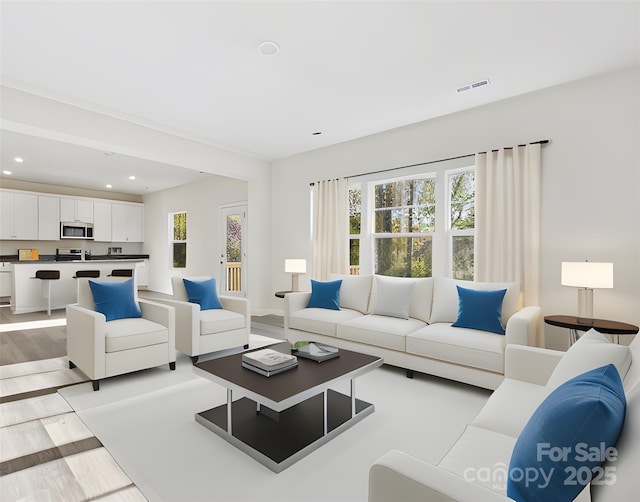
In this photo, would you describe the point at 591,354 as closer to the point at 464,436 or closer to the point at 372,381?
the point at 464,436

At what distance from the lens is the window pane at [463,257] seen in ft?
14.1

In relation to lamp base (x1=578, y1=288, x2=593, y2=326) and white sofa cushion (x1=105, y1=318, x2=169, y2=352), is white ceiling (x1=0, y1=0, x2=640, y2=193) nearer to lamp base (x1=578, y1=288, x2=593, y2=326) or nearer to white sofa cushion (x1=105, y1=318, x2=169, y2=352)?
lamp base (x1=578, y1=288, x2=593, y2=326)

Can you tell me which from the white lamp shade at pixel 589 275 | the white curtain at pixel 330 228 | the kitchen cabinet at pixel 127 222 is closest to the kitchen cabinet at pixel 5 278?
the kitchen cabinet at pixel 127 222

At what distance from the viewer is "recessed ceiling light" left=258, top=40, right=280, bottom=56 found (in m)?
2.83

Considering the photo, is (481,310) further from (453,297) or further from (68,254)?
(68,254)

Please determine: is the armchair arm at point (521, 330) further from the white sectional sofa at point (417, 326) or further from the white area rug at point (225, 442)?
the white area rug at point (225, 442)

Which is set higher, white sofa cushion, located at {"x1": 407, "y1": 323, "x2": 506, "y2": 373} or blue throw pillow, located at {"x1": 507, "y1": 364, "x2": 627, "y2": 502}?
blue throw pillow, located at {"x1": 507, "y1": 364, "x2": 627, "y2": 502}

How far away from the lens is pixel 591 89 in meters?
3.39

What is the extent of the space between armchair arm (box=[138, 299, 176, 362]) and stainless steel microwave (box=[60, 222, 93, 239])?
6487 mm

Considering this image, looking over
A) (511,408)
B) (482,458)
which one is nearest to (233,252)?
(511,408)

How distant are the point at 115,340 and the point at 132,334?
0.14 meters

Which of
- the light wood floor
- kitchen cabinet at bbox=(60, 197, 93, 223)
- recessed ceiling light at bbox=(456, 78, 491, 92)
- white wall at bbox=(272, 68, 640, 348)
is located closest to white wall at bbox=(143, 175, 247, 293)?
kitchen cabinet at bbox=(60, 197, 93, 223)

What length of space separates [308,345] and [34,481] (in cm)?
171

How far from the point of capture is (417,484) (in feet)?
3.27
